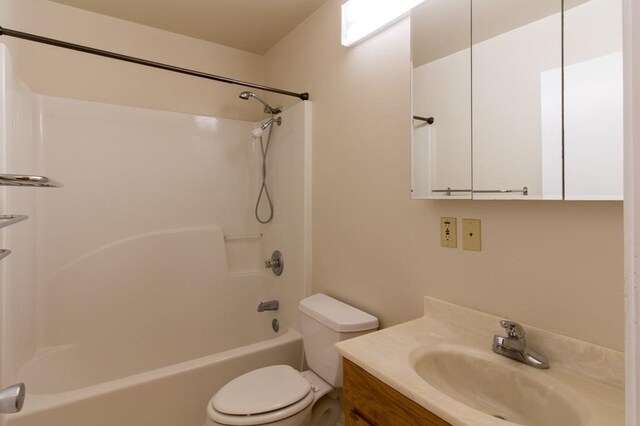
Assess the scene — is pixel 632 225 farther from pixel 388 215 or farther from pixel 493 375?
pixel 388 215

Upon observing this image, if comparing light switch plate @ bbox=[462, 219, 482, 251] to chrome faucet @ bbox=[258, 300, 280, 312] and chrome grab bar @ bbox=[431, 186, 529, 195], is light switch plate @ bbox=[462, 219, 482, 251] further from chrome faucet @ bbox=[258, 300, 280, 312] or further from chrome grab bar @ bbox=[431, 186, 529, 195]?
A: chrome faucet @ bbox=[258, 300, 280, 312]

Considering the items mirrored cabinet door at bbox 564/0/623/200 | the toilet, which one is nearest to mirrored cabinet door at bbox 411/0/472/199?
mirrored cabinet door at bbox 564/0/623/200

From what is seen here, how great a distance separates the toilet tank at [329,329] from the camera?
139 centimetres

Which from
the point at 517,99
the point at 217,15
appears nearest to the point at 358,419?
the point at 517,99

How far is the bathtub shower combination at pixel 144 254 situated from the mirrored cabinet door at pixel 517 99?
1.08 m

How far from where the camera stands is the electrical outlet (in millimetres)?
1186

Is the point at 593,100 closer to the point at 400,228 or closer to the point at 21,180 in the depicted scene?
the point at 400,228

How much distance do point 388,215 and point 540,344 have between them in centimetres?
72

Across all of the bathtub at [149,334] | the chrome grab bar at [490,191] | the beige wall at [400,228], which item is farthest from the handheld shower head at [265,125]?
the chrome grab bar at [490,191]

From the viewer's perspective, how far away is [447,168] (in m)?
1.22

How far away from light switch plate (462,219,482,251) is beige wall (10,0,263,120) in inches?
81.7

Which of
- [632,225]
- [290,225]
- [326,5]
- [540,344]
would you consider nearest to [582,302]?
[540,344]

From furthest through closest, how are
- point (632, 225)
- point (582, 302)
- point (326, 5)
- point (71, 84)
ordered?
point (71, 84), point (326, 5), point (582, 302), point (632, 225)

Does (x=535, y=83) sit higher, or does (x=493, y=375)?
(x=535, y=83)
